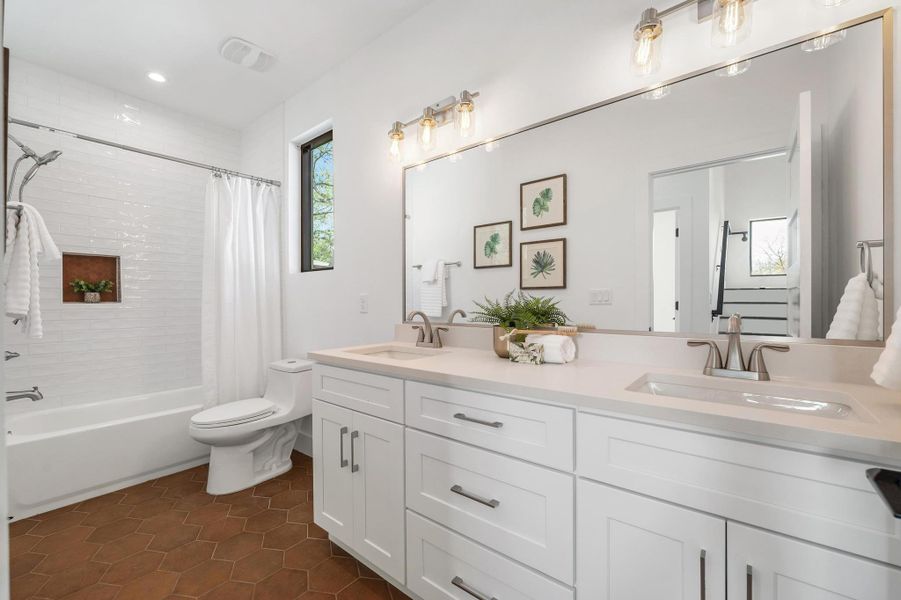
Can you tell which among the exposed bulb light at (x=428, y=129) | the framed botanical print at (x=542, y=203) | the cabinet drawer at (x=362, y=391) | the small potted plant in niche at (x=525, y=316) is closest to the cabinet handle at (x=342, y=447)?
the cabinet drawer at (x=362, y=391)

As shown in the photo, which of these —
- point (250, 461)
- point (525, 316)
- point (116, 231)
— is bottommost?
point (250, 461)

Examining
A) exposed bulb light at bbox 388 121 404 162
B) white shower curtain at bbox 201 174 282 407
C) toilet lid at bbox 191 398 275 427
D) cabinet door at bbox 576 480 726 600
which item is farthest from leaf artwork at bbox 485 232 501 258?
white shower curtain at bbox 201 174 282 407

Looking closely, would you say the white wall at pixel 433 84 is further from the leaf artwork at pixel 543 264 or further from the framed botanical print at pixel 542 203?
the leaf artwork at pixel 543 264

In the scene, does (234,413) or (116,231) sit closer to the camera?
(234,413)

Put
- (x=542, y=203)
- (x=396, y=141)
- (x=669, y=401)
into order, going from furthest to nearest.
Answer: (x=396, y=141)
(x=542, y=203)
(x=669, y=401)

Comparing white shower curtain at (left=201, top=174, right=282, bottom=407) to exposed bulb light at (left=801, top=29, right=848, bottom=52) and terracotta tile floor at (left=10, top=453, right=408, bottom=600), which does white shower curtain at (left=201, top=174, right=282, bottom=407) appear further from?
exposed bulb light at (left=801, top=29, right=848, bottom=52)

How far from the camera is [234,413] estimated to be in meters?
2.38

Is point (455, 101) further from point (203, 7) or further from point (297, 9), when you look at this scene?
point (203, 7)

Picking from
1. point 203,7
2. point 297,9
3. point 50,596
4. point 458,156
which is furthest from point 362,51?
point 50,596

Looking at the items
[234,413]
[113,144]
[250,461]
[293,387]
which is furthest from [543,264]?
[113,144]

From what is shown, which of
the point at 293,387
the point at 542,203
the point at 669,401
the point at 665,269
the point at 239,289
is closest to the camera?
the point at 669,401

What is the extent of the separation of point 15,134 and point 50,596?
8.88 ft

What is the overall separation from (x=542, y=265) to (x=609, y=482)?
96 centimetres

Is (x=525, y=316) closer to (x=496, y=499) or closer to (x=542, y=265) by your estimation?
(x=542, y=265)
